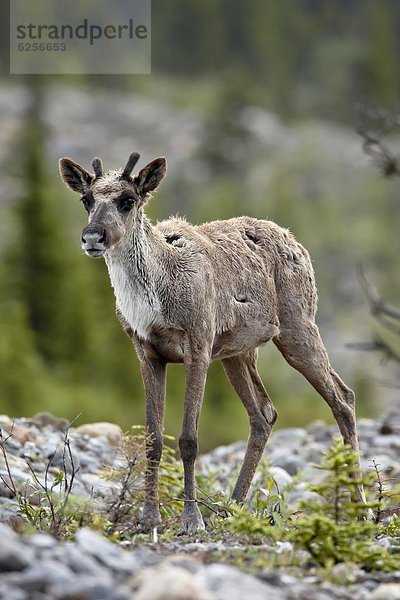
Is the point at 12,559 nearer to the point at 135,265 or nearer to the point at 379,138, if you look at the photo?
the point at 135,265

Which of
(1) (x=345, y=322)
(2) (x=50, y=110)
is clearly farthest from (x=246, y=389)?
(2) (x=50, y=110)

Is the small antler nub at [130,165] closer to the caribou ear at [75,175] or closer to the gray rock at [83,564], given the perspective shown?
the caribou ear at [75,175]

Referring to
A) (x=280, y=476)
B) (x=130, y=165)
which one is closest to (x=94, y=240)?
(x=130, y=165)

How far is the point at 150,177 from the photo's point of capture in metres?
11.8

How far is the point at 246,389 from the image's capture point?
1341 centimetres

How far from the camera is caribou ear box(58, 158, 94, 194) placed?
1174cm

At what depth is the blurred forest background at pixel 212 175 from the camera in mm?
40000

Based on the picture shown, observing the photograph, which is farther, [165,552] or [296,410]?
[296,410]

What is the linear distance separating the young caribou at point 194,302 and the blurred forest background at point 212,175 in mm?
12989

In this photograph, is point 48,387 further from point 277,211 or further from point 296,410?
point 277,211

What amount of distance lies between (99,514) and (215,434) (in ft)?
73.4

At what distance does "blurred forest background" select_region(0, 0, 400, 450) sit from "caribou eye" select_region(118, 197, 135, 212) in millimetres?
15125

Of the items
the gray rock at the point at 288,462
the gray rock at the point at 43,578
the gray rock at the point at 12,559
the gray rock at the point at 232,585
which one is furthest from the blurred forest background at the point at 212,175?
the gray rock at the point at 43,578

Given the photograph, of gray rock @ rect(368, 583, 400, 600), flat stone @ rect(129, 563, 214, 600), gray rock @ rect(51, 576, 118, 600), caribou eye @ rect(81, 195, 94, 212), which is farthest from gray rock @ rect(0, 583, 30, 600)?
caribou eye @ rect(81, 195, 94, 212)
